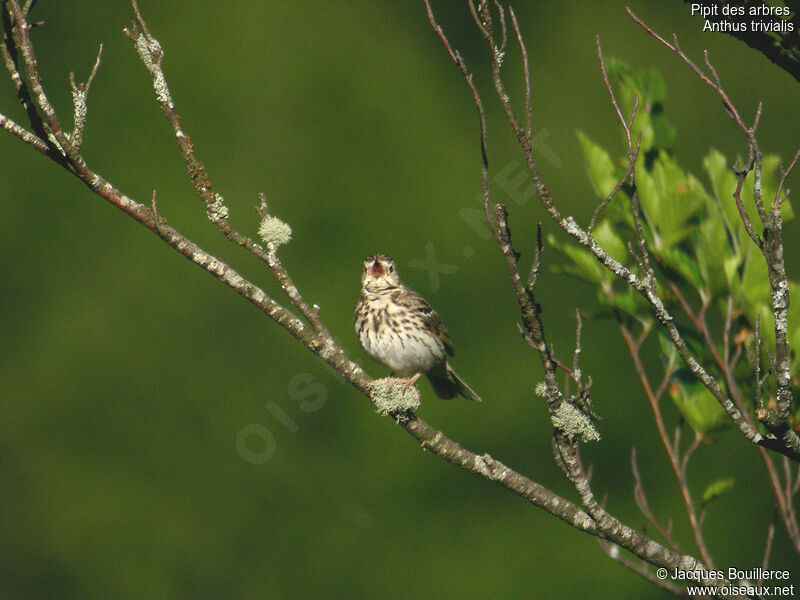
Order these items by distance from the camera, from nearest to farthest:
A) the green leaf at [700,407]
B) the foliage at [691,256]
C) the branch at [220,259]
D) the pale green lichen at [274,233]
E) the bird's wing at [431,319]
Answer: the branch at [220,259]
the pale green lichen at [274,233]
the foliage at [691,256]
the green leaf at [700,407]
the bird's wing at [431,319]

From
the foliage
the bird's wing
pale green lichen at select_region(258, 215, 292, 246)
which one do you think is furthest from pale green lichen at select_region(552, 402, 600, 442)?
the bird's wing

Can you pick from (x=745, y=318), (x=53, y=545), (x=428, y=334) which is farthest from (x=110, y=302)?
(x=745, y=318)

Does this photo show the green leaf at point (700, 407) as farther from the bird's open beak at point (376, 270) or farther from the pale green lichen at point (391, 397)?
the bird's open beak at point (376, 270)

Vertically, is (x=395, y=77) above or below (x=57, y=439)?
above

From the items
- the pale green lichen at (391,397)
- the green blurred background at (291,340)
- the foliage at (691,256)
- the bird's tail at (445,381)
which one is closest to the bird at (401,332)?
the bird's tail at (445,381)

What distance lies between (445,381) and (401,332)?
38cm

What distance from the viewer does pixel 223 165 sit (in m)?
9.58

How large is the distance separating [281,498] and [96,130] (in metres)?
3.96

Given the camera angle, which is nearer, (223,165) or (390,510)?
(390,510)

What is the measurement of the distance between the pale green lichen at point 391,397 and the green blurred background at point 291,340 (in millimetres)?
4655

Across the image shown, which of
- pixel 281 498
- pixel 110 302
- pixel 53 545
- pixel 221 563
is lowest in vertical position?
pixel 53 545

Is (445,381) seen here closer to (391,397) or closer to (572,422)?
(391,397)

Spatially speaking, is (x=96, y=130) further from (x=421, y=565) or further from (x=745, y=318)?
(x=745, y=318)

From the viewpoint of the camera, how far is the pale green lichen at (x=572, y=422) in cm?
273
